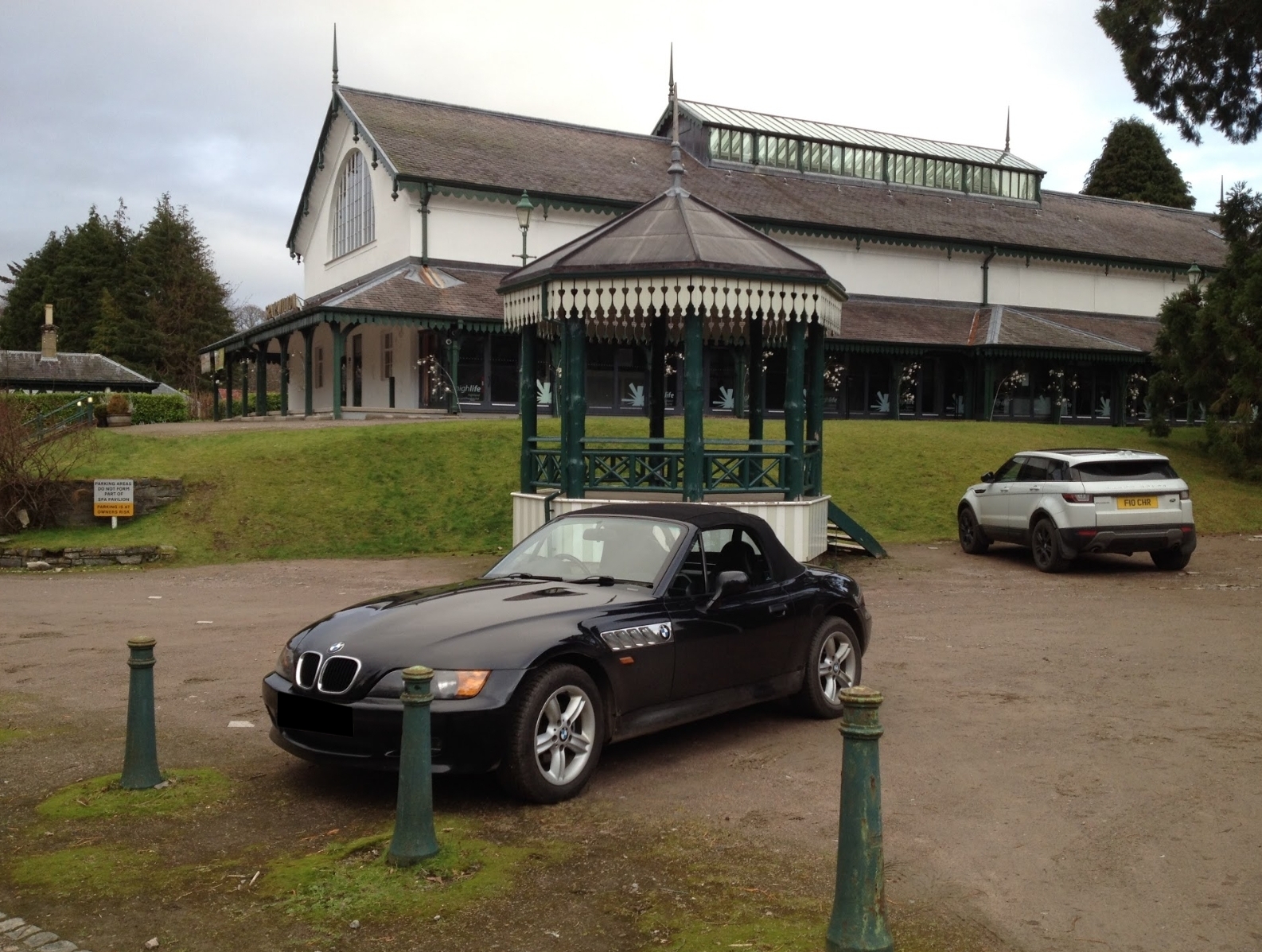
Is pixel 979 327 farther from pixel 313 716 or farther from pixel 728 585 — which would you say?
pixel 313 716

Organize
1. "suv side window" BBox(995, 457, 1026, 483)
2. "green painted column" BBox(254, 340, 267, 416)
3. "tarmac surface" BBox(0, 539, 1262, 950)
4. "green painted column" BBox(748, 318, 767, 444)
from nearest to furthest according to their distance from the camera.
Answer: "tarmac surface" BBox(0, 539, 1262, 950), "green painted column" BBox(748, 318, 767, 444), "suv side window" BBox(995, 457, 1026, 483), "green painted column" BBox(254, 340, 267, 416)

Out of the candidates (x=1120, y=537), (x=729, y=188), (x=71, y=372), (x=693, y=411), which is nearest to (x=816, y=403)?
(x=693, y=411)

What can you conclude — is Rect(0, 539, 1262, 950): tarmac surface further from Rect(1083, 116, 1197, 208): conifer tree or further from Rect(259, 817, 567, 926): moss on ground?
Rect(1083, 116, 1197, 208): conifer tree

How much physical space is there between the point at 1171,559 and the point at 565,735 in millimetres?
13395

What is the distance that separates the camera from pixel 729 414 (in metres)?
37.1

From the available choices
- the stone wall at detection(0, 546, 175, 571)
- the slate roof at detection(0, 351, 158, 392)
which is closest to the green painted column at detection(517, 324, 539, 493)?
the stone wall at detection(0, 546, 175, 571)

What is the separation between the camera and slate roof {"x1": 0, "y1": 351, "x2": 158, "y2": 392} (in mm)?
57375

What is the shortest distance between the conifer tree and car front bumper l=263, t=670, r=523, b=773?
7226 cm

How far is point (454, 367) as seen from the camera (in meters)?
32.6

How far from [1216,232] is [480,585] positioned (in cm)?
5384

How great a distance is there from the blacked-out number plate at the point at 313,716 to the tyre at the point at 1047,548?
12653 millimetres

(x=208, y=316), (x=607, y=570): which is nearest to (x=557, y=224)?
(x=607, y=570)

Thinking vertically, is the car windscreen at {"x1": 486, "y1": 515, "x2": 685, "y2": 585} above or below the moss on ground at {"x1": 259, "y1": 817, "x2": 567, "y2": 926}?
above

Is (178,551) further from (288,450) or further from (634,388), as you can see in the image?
(634,388)
